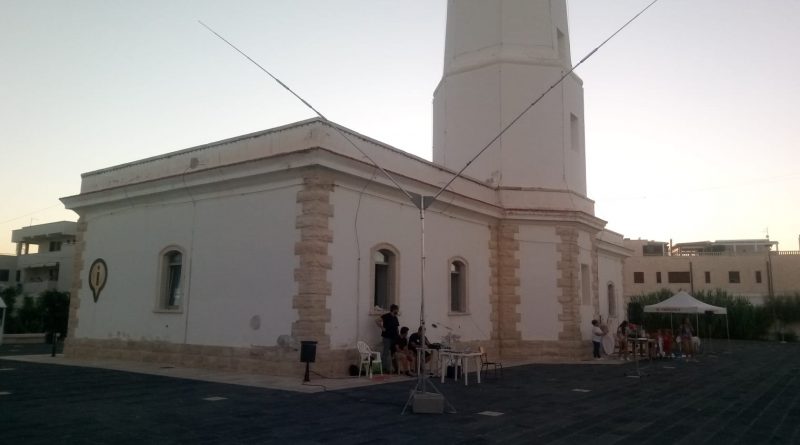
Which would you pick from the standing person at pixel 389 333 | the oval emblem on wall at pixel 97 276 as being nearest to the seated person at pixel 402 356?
the standing person at pixel 389 333

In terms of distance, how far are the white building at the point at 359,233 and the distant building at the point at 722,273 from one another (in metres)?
25.5

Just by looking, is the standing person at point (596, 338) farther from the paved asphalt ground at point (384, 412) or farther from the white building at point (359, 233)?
the paved asphalt ground at point (384, 412)

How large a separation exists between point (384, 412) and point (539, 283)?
413 inches

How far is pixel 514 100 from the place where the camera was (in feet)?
60.8

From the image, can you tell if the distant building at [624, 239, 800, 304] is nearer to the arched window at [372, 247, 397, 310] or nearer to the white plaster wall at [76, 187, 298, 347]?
the arched window at [372, 247, 397, 310]

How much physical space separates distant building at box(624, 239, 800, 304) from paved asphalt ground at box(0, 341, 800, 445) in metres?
32.1

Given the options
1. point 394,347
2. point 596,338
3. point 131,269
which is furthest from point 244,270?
point 596,338

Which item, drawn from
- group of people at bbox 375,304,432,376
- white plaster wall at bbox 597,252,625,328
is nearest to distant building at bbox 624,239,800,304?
white plaster wall at bbox 597,252,625,328

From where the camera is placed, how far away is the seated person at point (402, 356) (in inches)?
498

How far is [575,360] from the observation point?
16953mm

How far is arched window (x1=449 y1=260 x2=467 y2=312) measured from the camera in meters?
16.3

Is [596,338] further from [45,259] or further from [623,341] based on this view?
[45,259]

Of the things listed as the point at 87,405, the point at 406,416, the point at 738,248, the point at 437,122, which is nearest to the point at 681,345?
the point at 437,122

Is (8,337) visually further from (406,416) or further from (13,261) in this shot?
(13,261)
